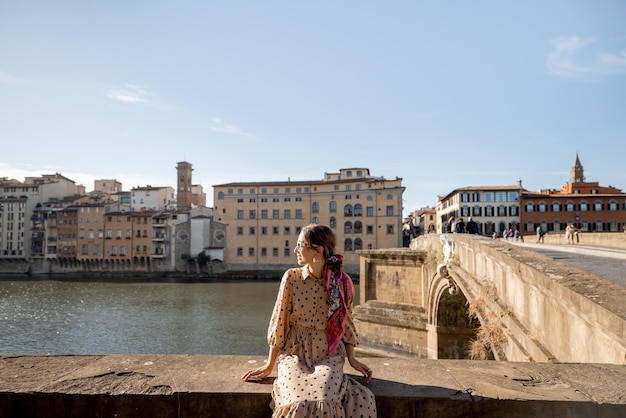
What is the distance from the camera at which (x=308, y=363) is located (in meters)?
2.61

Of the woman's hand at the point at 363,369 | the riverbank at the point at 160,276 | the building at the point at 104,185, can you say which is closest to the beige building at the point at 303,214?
the riverbank at the point at 160,276

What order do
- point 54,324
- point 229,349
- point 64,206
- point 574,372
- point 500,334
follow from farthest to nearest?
point 64,206 → point 54,324 → point 229,349 → point 500,334 → point 574,372

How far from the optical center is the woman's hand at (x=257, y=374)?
258 centimetres

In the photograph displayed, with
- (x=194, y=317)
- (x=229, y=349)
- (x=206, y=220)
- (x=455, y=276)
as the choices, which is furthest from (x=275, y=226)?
(x=455, y=276)

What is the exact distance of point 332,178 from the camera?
62.3 meters

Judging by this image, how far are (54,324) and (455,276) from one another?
85.1 ft

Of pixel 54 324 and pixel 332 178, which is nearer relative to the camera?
pixel 54 324

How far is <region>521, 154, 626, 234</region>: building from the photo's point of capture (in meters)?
48.2

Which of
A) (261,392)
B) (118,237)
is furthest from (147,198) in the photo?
(261,392)

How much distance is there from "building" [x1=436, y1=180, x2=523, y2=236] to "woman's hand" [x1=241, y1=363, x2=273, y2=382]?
172 feet

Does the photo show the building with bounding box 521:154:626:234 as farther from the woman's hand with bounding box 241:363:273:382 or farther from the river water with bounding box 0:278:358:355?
the woman's hand with bounding box 241:363:273:382

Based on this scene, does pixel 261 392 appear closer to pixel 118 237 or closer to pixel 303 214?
pixel 303 214

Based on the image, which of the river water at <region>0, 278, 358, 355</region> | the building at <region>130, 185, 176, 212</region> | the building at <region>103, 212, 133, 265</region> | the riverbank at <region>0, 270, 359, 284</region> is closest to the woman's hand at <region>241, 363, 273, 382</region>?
the river water at <region>0, 278, 358, 355</region>

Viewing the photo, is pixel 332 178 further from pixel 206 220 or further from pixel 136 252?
pixel 136 252
